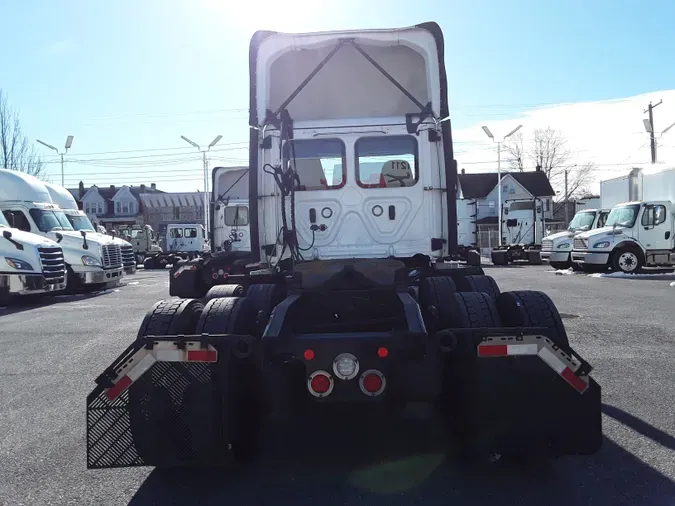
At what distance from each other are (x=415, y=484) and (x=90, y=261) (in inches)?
702

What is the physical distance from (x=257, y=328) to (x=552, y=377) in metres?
2.20

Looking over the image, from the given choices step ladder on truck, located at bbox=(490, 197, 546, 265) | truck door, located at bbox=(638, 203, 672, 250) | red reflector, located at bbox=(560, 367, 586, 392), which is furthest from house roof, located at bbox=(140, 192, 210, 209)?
red reflector, located at bbox=(560, 367, 586, 392)

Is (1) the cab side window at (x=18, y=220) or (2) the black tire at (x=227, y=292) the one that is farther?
(1) the cab side window at (x=18, y=220)

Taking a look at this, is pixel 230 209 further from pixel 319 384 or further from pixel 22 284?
pixel 319 384

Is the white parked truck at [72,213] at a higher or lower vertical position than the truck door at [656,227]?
higher

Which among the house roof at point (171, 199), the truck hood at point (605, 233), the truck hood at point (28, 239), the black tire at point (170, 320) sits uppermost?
the house roof at point (171, 199)

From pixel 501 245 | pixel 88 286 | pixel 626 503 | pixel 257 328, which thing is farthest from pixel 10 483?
pixel 501 245

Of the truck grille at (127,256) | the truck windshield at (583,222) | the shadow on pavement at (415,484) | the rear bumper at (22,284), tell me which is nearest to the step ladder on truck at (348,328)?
the shadow on pavement at (415,484)

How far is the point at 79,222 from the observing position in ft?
73.2

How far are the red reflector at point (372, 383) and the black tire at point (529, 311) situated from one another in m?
1.19

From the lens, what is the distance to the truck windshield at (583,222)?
28.8 meters

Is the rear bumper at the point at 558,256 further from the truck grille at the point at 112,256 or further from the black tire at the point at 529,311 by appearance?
the black tire at the point at 529,311

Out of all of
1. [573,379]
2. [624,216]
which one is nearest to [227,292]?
[573,379]

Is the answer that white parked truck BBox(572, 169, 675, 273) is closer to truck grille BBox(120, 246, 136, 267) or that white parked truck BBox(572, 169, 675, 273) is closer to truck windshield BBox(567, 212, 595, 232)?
truck windshield BBox(567, 212, 595, 232)
